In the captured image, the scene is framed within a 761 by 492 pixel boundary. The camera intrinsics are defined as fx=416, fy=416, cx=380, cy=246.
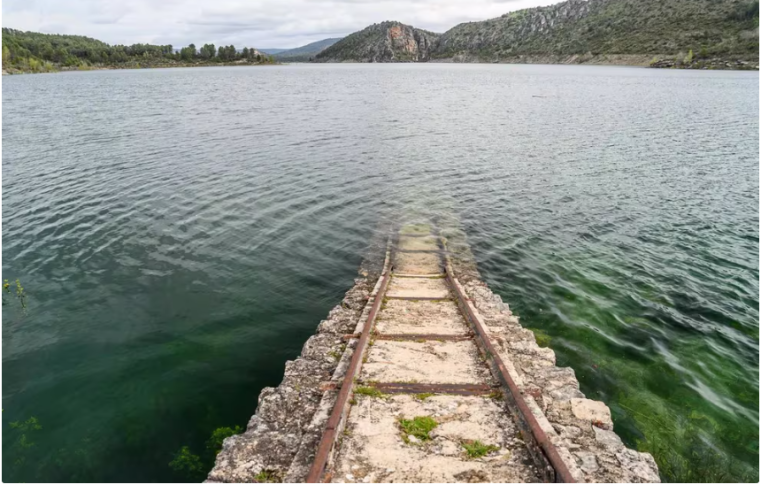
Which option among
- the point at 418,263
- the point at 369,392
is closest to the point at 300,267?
the point at 418,263

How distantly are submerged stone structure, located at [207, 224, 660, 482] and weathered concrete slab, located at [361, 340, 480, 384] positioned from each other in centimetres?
2

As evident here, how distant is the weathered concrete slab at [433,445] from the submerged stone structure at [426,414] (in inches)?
0.7

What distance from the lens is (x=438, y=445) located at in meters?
7.09

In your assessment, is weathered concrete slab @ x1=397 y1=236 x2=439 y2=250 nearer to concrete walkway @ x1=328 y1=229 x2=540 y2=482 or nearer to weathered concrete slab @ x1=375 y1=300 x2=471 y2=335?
weathered concrete slab @ x1=375 y1=300 x2=471 y2=335

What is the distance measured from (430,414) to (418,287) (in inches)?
275

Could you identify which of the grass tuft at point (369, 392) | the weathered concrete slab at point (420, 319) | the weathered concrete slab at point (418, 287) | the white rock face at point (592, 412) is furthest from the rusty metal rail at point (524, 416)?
the weathered concrete slab at point (418, 287)

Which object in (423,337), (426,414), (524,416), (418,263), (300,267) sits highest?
(524,416)

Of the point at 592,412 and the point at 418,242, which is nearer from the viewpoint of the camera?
the point at 592,412

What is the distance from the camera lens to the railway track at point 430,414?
655cm

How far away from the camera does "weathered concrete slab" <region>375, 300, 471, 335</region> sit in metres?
11.2

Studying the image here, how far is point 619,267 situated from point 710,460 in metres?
9.55

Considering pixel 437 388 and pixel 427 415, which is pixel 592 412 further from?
pixel 427 415

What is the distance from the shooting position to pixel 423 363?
31.3 ft

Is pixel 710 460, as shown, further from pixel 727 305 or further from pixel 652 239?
pixel 652 239
